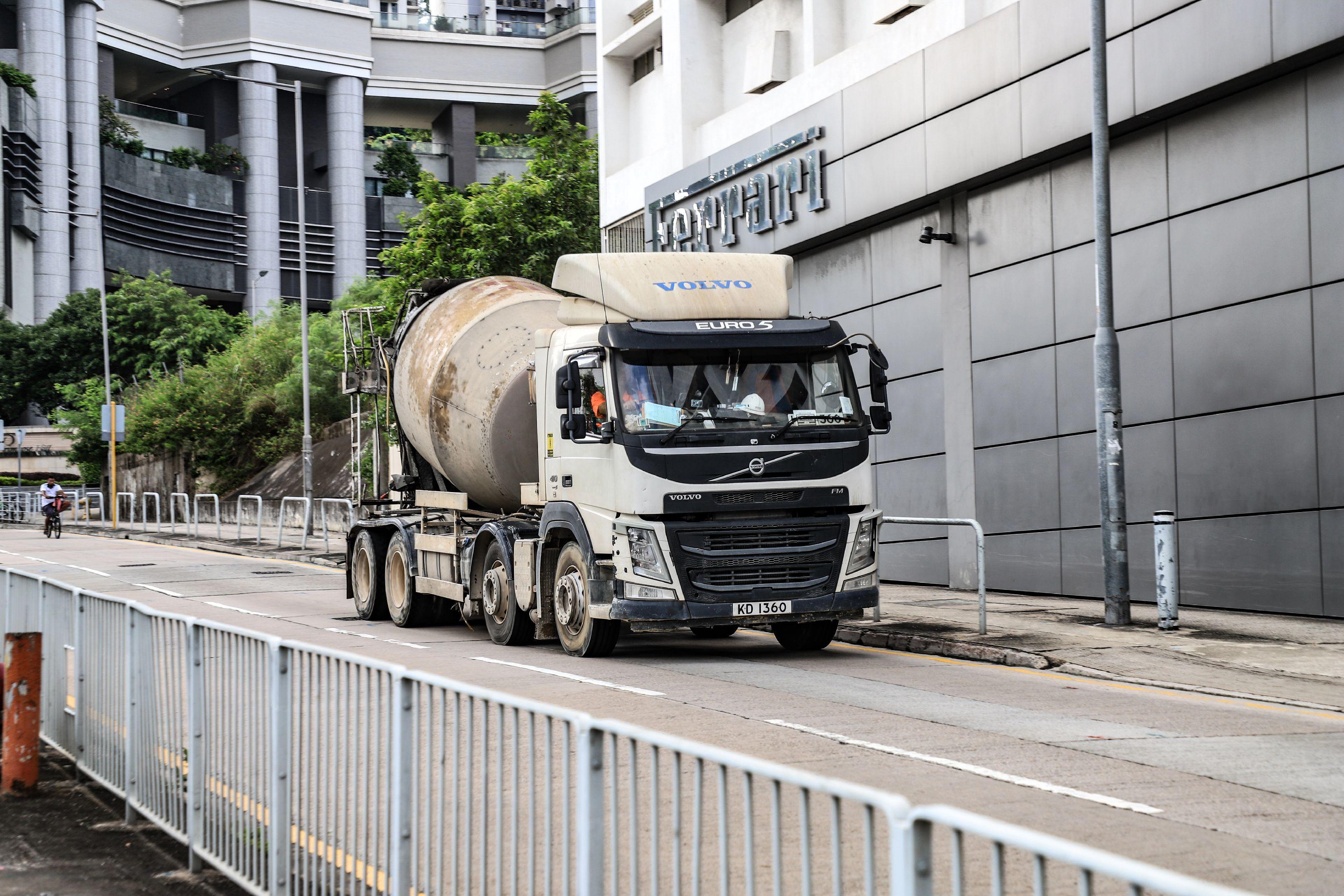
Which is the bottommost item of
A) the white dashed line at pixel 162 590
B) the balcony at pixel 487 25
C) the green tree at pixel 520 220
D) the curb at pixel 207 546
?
the white dashed line at pixel 162 590

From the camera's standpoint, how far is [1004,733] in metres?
9.25

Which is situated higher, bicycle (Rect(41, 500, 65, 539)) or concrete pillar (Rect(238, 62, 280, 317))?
concrete pillar (Rect(238, 62, 280, 317))

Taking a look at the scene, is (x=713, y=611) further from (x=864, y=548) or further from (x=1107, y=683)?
(x=1107, y=683)

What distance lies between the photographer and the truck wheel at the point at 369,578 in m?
18.8

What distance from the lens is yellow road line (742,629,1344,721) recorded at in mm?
10445

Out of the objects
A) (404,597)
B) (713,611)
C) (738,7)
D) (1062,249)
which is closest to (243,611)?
(404,597)

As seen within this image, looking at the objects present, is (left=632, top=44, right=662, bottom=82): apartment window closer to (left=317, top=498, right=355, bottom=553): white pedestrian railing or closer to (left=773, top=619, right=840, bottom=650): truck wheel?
(left=317, top=498, right=355, bottom=553): white pedestrian railing

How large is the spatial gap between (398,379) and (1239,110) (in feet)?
34.4

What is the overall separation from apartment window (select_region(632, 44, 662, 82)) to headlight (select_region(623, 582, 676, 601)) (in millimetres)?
20177


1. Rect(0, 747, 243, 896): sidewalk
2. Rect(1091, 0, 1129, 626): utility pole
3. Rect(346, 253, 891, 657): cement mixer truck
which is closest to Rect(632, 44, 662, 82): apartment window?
Rect(1091, 0, 1129, 626): utility pole

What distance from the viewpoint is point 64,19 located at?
78.9 metres

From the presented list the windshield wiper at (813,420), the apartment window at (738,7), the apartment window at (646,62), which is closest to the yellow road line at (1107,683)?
the windshield wiper at (813,420)

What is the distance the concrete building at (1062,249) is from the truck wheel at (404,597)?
26.3ft

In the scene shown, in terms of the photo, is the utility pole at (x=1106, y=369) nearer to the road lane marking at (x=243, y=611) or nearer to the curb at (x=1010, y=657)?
the curb at (x=1010, y=657)
